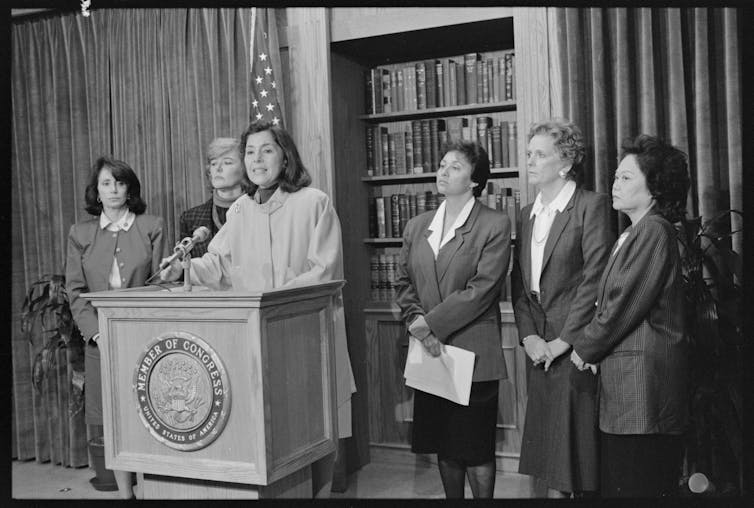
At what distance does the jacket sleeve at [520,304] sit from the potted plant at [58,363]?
2097 mm

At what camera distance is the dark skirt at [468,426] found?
115 inches

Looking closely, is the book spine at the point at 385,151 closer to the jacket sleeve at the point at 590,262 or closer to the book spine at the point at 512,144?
the book spine at the point at 512,144

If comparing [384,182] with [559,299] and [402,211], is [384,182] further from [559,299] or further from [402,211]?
[559,299]

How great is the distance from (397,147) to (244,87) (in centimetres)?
86

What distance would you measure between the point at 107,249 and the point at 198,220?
1.41ft

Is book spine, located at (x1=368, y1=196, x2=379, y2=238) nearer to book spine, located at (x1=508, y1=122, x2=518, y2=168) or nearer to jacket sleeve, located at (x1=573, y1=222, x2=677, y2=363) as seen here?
book spine, located at (x1=508, y1=122, x2=518, y2=168)

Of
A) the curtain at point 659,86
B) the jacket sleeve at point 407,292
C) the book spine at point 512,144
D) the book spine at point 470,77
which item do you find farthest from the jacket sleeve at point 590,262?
the book spine at point 470,77

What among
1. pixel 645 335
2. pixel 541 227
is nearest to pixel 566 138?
pixel 541 227

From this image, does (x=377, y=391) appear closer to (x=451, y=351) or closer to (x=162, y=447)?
(x=451, y=351)

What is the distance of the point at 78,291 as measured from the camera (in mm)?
3619

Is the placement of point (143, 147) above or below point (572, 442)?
above

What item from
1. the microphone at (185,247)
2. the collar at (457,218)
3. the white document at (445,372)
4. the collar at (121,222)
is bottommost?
Answer: the white document at (445,372)

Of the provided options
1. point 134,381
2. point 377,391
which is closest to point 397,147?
point 377,391

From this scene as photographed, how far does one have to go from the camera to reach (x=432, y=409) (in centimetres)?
304
